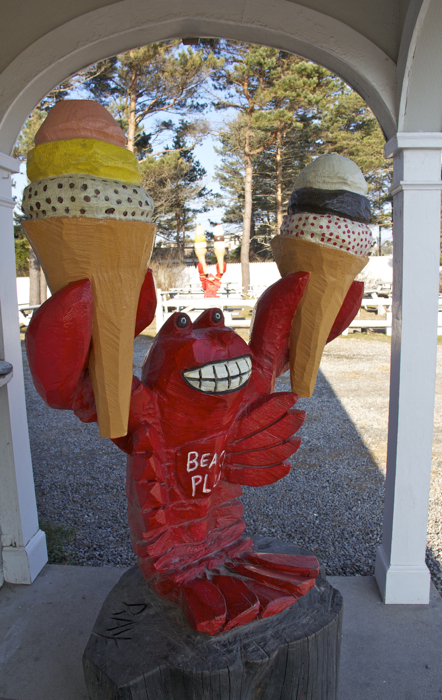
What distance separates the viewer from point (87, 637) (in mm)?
2127

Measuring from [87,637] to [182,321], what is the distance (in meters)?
1.62

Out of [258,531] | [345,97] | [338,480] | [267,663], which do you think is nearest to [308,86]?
[345,97]

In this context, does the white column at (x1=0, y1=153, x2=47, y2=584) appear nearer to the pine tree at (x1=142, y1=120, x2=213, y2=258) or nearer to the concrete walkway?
the concrete walkway

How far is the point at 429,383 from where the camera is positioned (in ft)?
7.30

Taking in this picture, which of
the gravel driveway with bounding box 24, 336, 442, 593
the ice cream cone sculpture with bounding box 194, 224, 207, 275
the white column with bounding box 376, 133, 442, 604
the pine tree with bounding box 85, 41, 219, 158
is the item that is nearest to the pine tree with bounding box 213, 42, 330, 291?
the pine tree with bounding box 85, 41, 219, 158

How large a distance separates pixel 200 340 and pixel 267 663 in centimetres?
105

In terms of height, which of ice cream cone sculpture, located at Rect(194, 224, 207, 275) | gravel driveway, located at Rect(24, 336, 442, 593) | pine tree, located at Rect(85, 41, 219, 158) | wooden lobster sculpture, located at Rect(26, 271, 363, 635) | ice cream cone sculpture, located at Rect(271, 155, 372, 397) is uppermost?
pine tree, located at Rect(85, 41, 219, 158)

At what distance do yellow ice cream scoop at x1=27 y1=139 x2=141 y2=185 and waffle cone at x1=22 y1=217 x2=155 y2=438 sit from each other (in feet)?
0.38

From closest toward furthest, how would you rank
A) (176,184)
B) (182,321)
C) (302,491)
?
(182,321), (302,491), (176,184)

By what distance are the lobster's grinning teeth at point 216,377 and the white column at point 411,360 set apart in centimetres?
112

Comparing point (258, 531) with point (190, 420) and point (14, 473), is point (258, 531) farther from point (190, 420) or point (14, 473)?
point (190, 420)

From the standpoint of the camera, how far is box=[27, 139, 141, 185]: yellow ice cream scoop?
1089 millimetres

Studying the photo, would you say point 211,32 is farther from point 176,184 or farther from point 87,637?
point 176,184

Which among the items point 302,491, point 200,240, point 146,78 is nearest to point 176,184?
point 146,78
